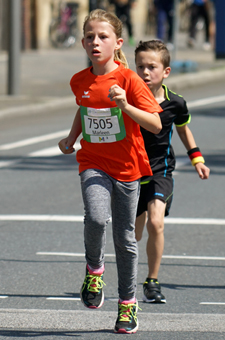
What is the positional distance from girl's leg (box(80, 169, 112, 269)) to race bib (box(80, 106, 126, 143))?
18 cm

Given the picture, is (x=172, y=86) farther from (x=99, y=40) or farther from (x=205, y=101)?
(x=99, y=40)

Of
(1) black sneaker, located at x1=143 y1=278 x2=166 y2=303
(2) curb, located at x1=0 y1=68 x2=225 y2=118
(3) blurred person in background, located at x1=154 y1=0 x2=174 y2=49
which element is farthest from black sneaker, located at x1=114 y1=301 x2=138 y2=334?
(3) blurred person in background, located at x1=154 y1=0 x2=174 y2=49

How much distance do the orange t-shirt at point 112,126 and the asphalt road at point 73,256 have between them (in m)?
0.85

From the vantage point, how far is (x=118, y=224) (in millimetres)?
4441

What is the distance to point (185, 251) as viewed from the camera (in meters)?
6.90

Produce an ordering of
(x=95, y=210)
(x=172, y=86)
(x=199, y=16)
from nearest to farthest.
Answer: (x=95, y=210)
(x=172, y=86)
(x=199, y=16)

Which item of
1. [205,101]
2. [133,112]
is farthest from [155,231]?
[205,101]

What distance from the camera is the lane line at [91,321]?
174 inches

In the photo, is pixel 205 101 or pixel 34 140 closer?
pixel 34 140

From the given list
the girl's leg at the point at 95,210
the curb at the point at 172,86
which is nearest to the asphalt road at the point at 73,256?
the girl's leg at the point at 95,210

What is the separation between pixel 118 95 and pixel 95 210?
0.62 m

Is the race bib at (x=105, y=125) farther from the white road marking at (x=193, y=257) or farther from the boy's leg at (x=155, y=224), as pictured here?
the white road marking at (x=193, y=257)

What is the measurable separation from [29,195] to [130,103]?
4.87 metres

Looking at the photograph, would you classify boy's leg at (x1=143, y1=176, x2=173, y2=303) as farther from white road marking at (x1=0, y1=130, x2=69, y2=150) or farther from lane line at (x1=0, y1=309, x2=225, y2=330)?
white road marking at (x1=0, y1=130, x2=69, y2=150)
